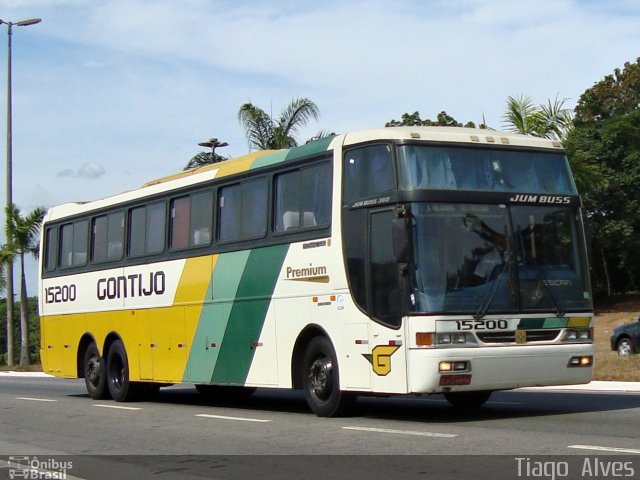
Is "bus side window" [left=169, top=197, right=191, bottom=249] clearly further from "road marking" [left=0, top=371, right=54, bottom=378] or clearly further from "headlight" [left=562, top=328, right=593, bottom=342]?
"road marking" [left=0, top=371, right=54, bottom=378]

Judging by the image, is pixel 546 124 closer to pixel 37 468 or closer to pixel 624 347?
pixel 624 347

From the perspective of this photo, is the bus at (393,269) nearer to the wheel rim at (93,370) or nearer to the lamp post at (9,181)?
the wheel rim at (93,370)

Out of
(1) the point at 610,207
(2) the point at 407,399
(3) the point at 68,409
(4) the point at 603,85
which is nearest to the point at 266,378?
(2) the point at 407,399

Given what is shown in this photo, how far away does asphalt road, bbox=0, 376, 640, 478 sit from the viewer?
1026 centimetres

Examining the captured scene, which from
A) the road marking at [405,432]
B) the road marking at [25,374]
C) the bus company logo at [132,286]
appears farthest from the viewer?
the road marking at [25,374]

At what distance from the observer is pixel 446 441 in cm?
1105

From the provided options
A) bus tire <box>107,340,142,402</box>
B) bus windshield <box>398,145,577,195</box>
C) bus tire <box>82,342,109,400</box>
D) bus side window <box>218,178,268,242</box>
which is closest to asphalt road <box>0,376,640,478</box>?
bus tire <box>107,340,142,402</box>

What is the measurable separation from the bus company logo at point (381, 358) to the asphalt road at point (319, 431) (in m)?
0.66

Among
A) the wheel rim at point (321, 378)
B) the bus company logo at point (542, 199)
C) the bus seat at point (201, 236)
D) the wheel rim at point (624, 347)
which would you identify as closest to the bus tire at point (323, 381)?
the wheel rim at point (321, 378)

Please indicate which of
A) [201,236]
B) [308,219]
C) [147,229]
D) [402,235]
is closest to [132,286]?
[147,229]

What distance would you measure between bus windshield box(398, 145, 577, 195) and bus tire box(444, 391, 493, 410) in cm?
322

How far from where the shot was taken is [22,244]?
44094 mm

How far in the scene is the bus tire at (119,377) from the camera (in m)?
20.1

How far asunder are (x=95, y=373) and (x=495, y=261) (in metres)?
10.6
